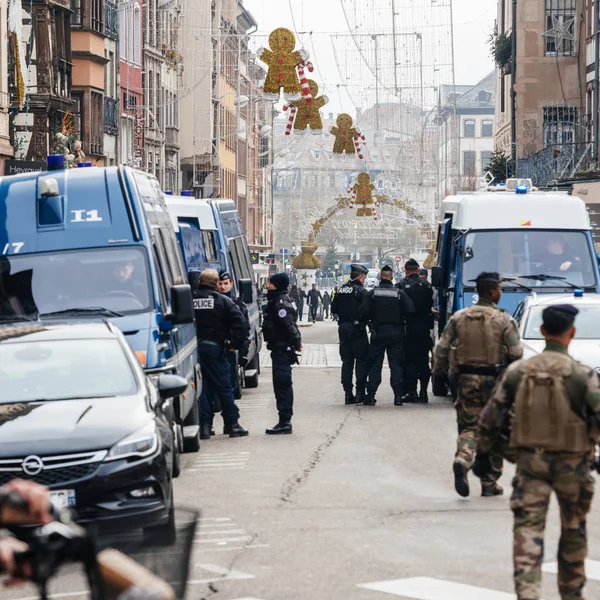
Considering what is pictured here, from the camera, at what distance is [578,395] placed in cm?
756

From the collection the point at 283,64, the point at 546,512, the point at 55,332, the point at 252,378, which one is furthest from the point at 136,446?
the point at 283,64

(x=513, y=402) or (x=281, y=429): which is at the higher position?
(x=513, y=402)

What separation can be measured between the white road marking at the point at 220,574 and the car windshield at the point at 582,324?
8715mm

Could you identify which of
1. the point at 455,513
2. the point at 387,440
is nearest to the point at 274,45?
the point at 387,440

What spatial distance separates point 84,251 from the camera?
14.9 metres

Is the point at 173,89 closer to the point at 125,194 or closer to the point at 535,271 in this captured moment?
the point at 535,271

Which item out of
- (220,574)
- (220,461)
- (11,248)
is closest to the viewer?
(220,574)

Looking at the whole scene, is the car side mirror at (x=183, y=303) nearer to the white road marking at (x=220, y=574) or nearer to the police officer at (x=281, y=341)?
the police officer at (x=281, y=341)

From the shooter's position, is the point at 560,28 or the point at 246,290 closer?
the point at 246,290

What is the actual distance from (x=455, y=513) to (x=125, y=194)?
4954 millimetres

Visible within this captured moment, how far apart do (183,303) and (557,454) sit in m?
7.07

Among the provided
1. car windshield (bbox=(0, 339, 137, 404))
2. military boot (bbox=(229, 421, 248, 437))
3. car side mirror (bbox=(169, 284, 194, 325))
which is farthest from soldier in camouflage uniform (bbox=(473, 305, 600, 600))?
military boot (bbox=(229, 421, 248, 437))

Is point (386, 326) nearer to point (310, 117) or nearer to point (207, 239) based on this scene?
point (207, 239)

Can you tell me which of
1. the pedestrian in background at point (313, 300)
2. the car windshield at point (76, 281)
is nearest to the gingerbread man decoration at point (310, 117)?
the car windshield at point (76, 281)
